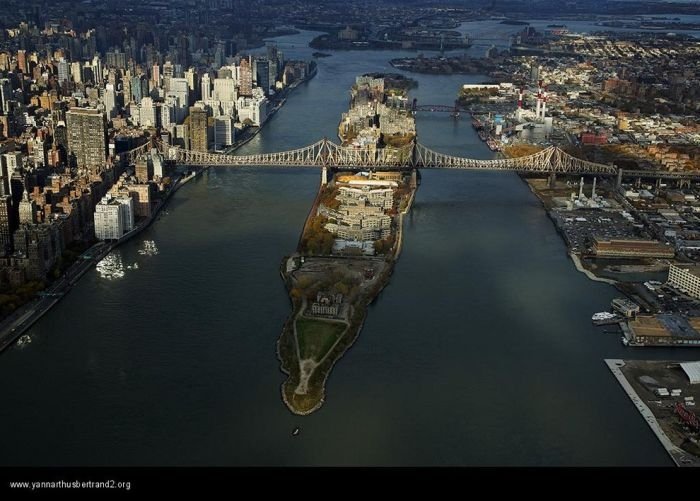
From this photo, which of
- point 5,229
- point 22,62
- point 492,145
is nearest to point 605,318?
point 5,229

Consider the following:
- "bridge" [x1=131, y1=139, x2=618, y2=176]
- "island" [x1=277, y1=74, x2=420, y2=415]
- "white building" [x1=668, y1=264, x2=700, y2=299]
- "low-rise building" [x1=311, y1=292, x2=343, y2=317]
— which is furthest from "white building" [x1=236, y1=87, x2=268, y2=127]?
"white building" [x1=668, y1=264, x2=700, y2=299]

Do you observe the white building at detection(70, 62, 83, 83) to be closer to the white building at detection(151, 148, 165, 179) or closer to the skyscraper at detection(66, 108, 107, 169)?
the skyscraper at detection(66, 108, 107, 169)

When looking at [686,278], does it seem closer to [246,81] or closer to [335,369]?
[335,369]

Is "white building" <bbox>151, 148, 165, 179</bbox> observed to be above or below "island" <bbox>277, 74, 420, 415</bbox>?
above
